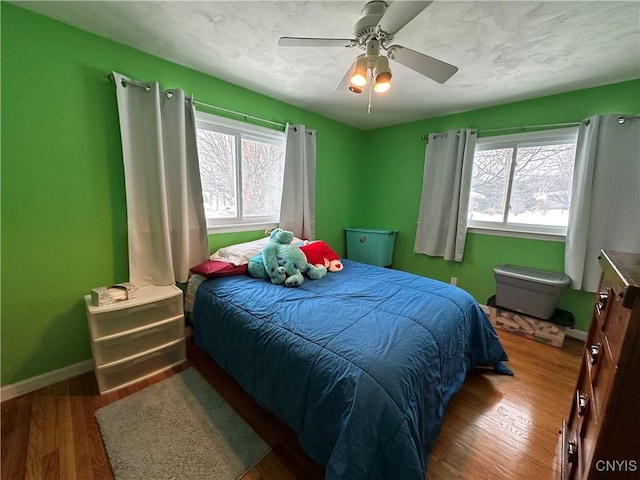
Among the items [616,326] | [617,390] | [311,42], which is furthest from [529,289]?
[311,42]

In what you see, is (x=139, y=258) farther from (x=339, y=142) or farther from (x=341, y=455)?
(x=339, y=142)

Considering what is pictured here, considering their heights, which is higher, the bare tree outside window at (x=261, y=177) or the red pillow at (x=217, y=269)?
the bare tree outside window at (x=261, y=177)

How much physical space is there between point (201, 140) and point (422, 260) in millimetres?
3026

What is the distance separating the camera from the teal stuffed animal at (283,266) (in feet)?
6.64

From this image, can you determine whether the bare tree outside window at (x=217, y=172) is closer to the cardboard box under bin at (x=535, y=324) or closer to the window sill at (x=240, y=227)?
the window sill at (x=240, y=227)

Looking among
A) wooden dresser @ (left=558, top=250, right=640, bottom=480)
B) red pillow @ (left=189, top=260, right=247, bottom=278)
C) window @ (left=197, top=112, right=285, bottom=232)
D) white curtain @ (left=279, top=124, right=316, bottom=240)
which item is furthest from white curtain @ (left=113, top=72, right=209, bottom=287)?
wooden dresser @ (left=558, top=250, right=640, bottom=480)

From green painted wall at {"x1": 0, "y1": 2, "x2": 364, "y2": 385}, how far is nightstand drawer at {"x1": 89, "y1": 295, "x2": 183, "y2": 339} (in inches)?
12.9

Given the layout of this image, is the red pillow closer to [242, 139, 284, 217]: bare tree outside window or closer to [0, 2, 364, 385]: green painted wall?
[0, 2, 364, 385]: green painted wall

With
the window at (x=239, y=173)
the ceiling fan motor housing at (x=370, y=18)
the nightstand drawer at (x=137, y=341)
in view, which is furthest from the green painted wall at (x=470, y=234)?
the nightstand drawer at (x=137, y=341)

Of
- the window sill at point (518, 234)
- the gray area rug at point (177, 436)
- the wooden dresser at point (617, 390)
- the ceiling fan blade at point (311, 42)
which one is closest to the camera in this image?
the wooden dresser at point (617, 390)

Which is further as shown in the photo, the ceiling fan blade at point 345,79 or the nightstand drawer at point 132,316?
the nightstand drawer at point 132,316

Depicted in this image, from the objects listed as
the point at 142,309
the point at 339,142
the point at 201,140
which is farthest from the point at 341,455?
the point at 339,142

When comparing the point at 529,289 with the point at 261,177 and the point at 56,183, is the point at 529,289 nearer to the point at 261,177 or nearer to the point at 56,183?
the point at 261,177

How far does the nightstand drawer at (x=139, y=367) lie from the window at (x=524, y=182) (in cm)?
333
